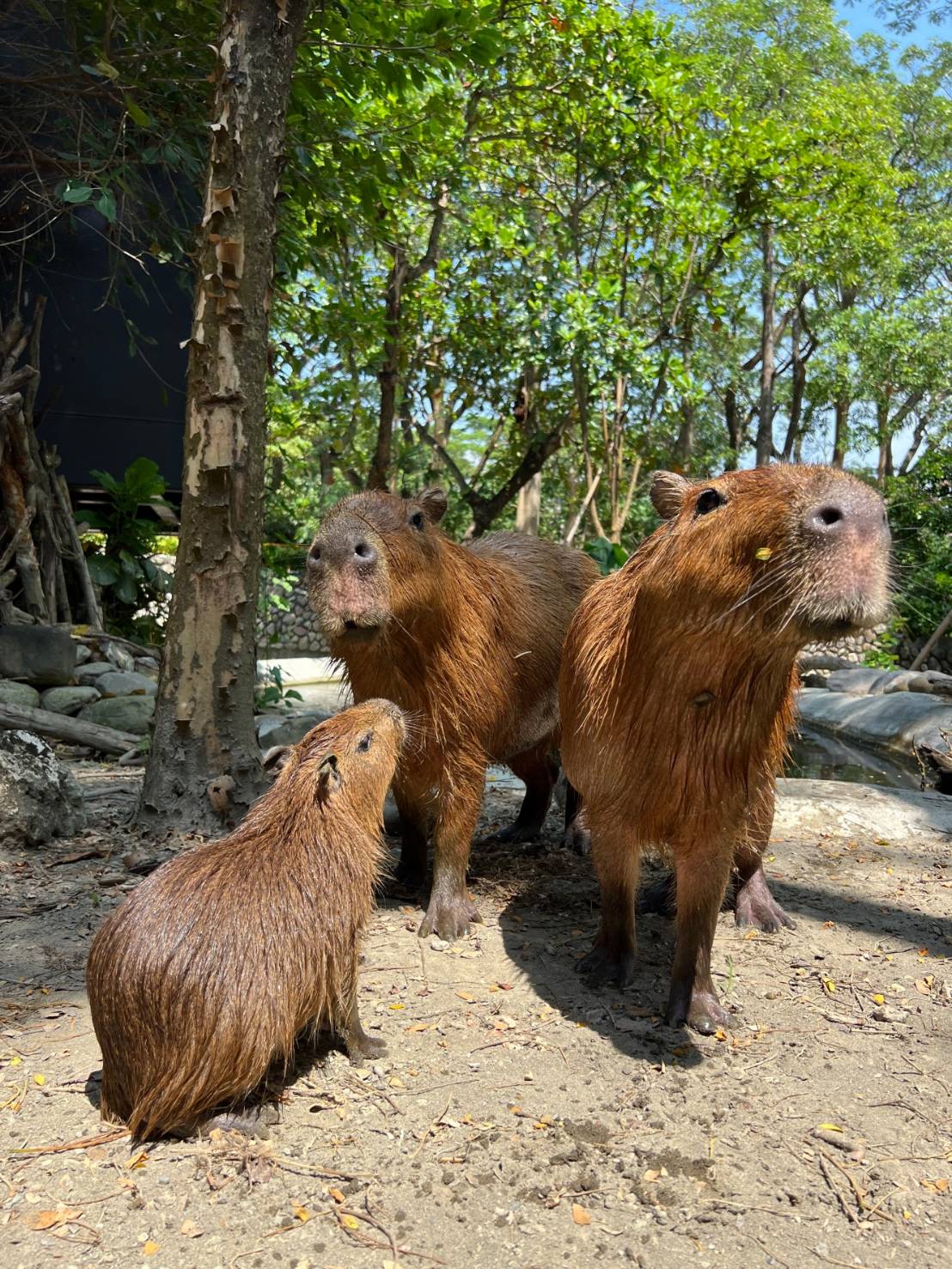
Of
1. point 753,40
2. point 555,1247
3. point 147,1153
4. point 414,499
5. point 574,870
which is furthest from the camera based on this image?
point 753,40

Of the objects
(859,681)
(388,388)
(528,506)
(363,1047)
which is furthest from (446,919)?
(528,506)

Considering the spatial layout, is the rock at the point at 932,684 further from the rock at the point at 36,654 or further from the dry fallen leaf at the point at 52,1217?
the dry fallen leaf at the point at 52,1217

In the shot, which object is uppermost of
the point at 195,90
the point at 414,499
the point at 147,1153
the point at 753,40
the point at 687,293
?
the point at 753,40

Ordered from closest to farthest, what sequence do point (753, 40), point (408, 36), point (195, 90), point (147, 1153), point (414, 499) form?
1. point (147, 1153)
2. point (414, 499)
3. point (408, 36)
4. point (195, 90)
5. point (753, 40)

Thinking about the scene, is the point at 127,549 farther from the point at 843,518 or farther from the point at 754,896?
the point at 843,518

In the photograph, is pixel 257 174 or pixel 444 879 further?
pixel 257 174

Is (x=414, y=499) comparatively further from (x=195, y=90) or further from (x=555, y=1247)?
(x=195, y=90)

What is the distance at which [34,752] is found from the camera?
14.7 ft

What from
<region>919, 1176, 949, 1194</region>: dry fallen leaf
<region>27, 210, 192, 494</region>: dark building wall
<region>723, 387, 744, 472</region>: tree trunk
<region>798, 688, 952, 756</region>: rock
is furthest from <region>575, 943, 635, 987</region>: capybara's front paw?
<region>723, 387, 744, 472</region>: tree trunk

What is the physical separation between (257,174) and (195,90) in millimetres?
2023

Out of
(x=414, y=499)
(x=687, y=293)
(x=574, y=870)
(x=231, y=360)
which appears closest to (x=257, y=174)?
(x=231, y=360)

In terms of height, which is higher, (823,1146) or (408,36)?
(408,36)

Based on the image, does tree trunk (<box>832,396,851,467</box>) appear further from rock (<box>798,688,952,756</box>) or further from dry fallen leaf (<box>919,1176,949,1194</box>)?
dry fallen leaf (<box>919,1176,949,1194</box>)

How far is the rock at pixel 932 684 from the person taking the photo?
12.7 meters
